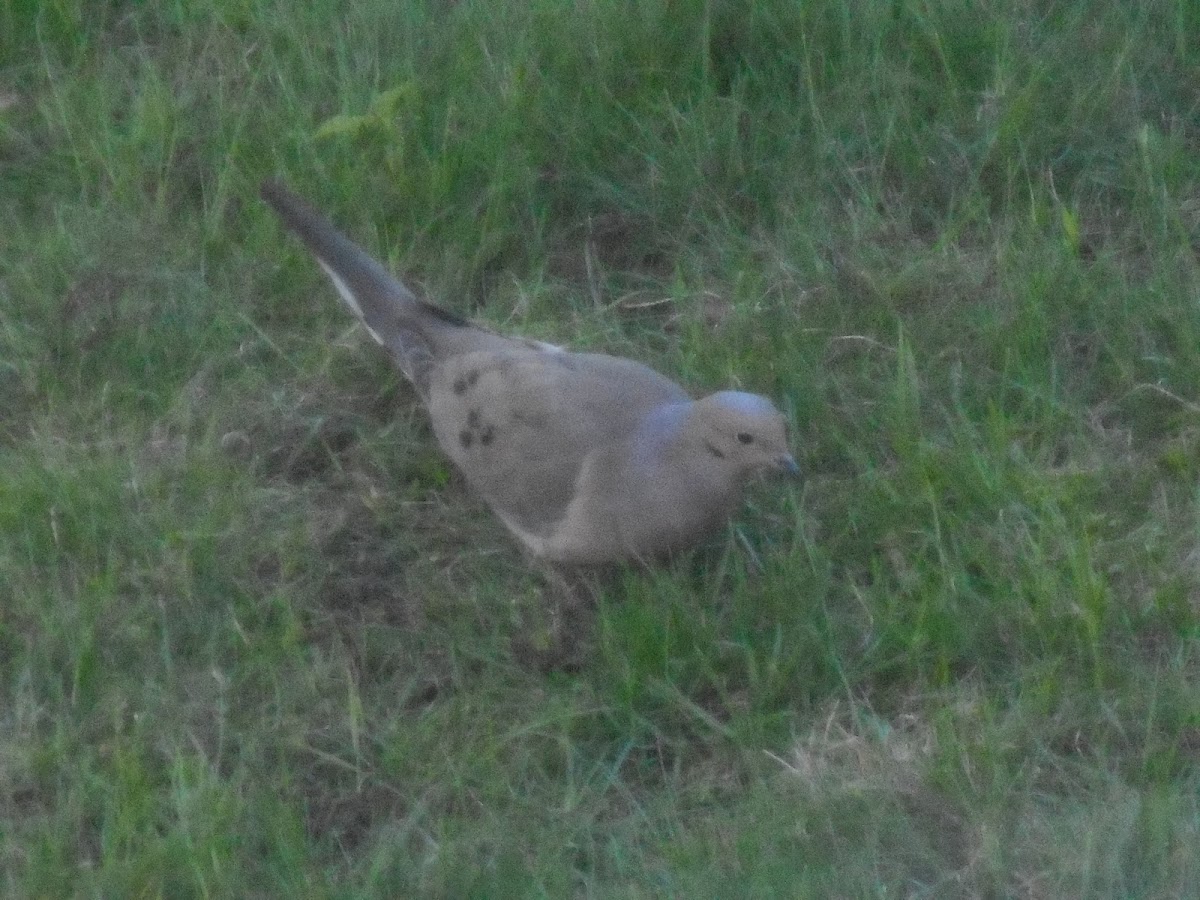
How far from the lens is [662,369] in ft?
18.5

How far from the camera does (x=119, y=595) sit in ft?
15.9

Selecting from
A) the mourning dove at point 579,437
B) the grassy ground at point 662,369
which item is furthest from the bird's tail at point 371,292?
the grassy ground at point 662,369

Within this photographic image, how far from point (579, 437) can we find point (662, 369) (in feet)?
2.07

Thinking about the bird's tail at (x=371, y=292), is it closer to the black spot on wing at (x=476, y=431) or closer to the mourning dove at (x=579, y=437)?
the mourning dove at (x=579, y=437)

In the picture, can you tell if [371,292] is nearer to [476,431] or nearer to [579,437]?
[476,431]

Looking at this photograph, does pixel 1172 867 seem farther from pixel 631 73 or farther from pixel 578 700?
pixel 631 73

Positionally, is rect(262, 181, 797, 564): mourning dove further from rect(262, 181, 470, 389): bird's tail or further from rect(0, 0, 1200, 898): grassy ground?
rect(0, 0, 1200, 898): grassy ground

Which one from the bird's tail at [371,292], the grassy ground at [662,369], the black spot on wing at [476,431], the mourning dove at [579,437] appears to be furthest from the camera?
the bird's tail at [371,292]

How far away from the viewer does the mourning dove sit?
16.0 ft

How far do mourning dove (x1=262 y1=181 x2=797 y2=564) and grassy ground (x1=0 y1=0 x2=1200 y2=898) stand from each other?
0.44 ft

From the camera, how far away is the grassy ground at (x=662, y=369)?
13.7 ft

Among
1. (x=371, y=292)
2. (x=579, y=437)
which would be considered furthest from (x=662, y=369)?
(x=371, y=292)

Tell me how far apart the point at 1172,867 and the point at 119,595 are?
2.38 metres

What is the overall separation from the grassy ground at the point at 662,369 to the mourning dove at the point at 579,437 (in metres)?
0.13
